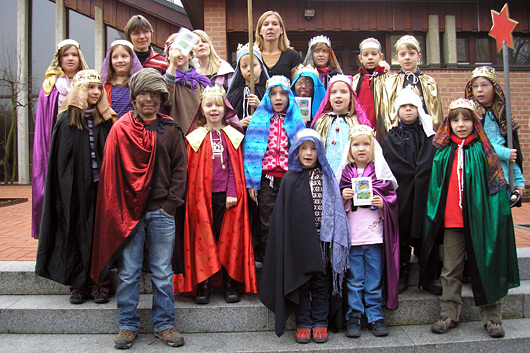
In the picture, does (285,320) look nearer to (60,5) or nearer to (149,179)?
(149,179)

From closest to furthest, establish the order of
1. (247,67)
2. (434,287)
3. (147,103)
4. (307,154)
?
(147,103) < (307,154) < (434,287) < (247,67)

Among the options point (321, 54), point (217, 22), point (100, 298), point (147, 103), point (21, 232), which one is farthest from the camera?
point (217, 22)

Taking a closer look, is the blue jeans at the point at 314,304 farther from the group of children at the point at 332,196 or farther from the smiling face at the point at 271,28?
the smiling face at the point at 271,28

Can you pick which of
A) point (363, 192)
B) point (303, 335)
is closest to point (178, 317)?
point (303, 335)

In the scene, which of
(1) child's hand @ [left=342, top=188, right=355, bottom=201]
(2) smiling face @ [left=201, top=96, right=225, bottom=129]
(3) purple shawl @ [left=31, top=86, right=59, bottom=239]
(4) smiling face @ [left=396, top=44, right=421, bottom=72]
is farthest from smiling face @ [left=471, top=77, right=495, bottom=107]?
(3) purple shawl @ [left=31, top=86, right=59, bottom=239]

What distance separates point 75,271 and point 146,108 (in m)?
1.53

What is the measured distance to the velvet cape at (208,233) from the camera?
12.3ft

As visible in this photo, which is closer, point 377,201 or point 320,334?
point 320,334

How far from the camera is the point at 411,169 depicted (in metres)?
3.88

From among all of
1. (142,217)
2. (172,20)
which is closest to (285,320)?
(142,217)

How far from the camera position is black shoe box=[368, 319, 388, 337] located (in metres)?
3.47

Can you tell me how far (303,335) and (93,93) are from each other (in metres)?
2.66

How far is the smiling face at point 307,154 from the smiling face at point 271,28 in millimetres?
1845

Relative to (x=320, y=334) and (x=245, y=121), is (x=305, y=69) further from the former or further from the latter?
(x=320, y=334)
